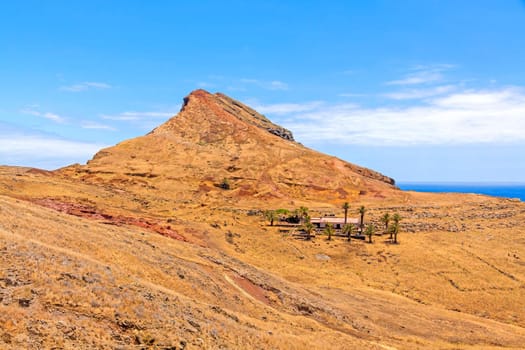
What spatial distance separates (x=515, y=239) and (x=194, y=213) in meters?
56.3

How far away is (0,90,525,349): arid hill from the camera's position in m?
17.0

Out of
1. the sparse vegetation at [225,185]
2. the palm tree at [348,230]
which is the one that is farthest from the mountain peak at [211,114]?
the palm tree at [348,230]

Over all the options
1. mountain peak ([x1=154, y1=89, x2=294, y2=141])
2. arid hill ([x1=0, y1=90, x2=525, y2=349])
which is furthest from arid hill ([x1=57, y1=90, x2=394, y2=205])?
arid hill ([x1=0, y1=90, x2=525, y2=349])

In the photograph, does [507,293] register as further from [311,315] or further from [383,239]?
[311,315]

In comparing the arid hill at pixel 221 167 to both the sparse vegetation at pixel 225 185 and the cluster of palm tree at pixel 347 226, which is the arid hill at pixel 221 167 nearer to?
the sparse vegetation at pixel 225 185

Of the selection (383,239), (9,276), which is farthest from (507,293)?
(9,276)

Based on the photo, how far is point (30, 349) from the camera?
41.0ft

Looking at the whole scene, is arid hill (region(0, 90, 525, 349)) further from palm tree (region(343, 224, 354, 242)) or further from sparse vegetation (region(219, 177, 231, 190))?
palm tree (region(343, 224, 354, 242))

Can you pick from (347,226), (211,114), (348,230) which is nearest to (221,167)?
(211,114)

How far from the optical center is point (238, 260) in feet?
137

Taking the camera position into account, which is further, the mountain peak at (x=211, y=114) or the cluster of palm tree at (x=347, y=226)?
the mountain peak at (x=211, y=114)

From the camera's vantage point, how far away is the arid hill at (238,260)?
1702 cm

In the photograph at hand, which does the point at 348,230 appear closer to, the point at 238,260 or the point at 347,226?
the point at 347,226

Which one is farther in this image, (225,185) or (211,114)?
(211,114)
